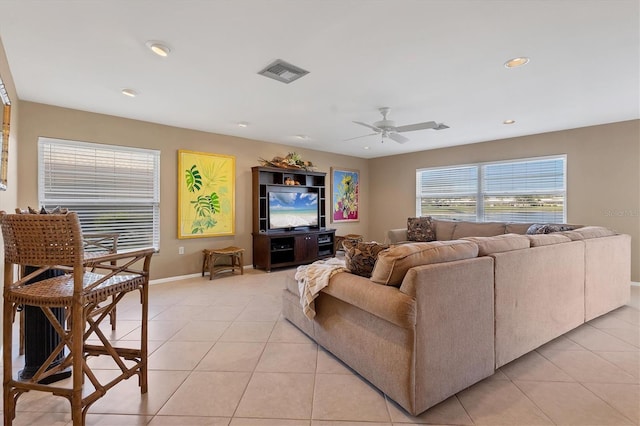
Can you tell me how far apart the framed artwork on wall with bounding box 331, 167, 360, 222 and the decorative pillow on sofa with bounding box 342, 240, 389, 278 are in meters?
4.64

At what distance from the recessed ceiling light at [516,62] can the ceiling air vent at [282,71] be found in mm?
1777

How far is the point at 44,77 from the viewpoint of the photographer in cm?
288

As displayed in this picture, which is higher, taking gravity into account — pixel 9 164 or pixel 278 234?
pixel 9 164

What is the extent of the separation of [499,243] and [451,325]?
0.79 meters

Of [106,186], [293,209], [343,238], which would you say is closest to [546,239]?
Result: [293,209]

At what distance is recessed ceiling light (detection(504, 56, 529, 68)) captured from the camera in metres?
2.51

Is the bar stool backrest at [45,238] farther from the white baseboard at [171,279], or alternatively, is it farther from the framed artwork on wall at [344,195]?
the framed artwork on wall at [344,195]

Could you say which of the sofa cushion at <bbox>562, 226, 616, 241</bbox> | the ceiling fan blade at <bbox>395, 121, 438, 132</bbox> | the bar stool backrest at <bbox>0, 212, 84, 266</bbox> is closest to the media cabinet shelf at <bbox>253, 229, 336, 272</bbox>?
the ceiling fan blade at <bbox>395, 121, 438, 132</bbox>

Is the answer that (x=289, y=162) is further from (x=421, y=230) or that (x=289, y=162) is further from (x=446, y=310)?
(x=446, y=310)

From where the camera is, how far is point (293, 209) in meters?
5.85

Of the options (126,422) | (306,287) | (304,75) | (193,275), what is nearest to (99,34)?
(304,75)

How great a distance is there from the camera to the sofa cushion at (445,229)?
536 cm

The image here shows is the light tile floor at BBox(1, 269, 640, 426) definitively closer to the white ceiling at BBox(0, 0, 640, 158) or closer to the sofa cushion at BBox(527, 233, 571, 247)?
the sofa cushion at BBox(527, 233, 571, 247)

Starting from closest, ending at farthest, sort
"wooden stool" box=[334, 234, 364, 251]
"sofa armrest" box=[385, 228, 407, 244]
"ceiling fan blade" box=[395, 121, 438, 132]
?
"ceiling fan blade" box=[395, 121, 438, 132]
"sofa armrest" box=[385, 228, 407, 244]
"wooden stool" box=[334, 234, 364, 251]
